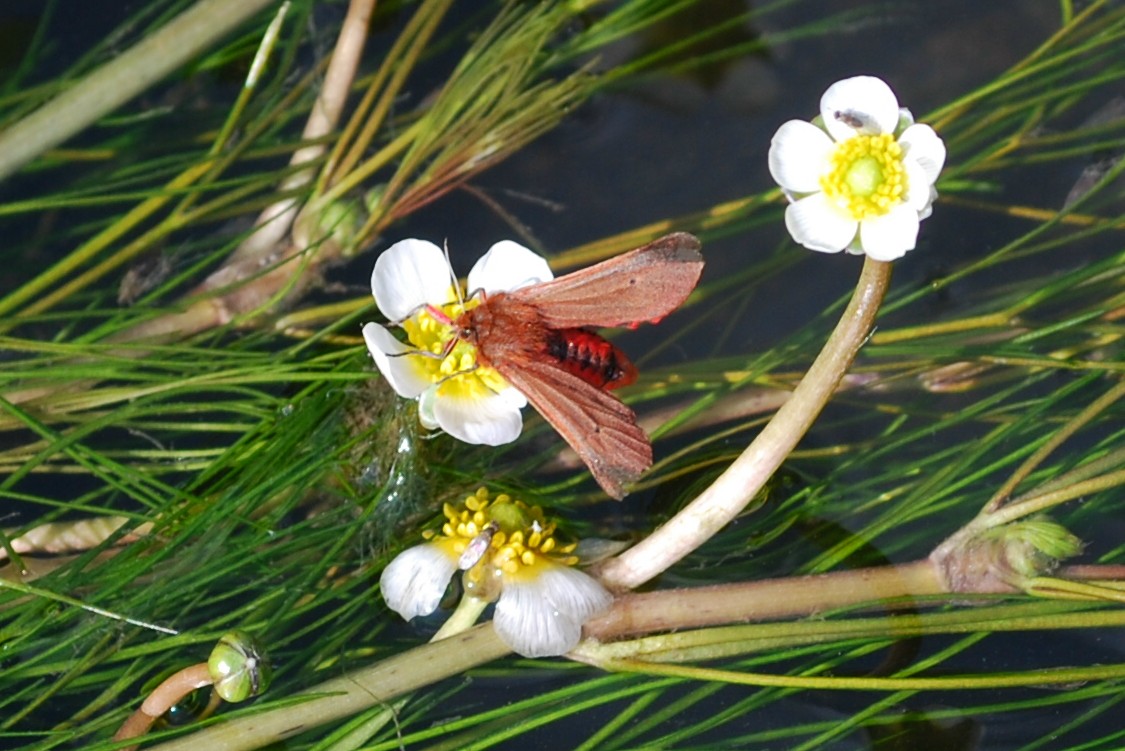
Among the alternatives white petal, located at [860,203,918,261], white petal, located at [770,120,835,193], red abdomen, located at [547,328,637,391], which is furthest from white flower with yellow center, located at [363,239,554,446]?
white petal, located at [860,203,918,261]

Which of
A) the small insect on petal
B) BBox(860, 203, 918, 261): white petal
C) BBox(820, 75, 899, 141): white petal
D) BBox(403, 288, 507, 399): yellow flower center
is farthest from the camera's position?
BBox(403, 288, 507, 399): yellow flower center

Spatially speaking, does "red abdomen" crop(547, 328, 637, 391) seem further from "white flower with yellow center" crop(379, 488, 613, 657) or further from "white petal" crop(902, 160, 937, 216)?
"white petal" crop(902, 160, 937, 216)

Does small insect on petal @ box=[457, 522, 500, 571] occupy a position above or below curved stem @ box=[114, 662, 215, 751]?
above

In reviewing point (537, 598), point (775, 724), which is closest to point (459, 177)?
point (537, 598)

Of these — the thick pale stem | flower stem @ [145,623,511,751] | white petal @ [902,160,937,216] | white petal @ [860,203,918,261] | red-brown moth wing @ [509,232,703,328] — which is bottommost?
flower stem @ [145,623,511,751]

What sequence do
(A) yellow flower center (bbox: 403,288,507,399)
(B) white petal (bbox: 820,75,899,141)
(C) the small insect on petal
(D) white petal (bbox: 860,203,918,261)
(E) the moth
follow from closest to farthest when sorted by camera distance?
(D) white petal (bbox: 860,203,918,261), (B) white petal (bbox: 820,75,899,141), (C) the small insect on petal, (E) the moth, (A) yellow flower center (bbox: 403,288,507,399)

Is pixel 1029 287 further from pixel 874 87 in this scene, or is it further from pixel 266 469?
pixel 266 469

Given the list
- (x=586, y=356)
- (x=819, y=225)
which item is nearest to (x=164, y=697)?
(x=586, y=356)
